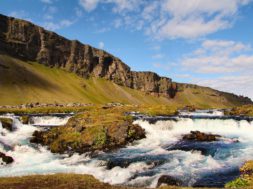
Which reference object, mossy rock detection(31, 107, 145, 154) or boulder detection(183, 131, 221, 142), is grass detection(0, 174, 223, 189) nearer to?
mossy rock detection(31, 107, 145, 154)

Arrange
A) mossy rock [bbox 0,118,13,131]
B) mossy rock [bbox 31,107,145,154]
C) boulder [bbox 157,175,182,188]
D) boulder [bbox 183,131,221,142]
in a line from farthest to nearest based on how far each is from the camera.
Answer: mossy rock [bbox 0,118,13,131], boulder [bbox 183,131,221,142], mossy rock [bbox 31,107,145,154], boulder [bbox 157,175,182,188]

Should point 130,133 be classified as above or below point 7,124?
above

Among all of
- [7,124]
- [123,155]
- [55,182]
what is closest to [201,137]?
[123,155]

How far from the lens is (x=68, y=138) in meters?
52.2

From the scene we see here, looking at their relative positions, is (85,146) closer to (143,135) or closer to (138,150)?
(138,150)

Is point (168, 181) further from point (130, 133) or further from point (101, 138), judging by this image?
point (130, 133)

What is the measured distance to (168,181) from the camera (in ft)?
99.3

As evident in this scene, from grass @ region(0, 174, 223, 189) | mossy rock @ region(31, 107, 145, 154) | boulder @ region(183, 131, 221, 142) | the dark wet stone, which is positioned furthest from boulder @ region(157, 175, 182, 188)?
boulder @ region(183, 131, 221, 142)

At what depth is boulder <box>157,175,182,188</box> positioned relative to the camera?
1163 inches

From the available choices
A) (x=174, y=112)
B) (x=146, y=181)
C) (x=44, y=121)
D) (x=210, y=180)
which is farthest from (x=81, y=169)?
(x=174, y=112)

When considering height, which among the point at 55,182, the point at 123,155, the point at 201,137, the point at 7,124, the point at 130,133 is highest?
the point at 130,133

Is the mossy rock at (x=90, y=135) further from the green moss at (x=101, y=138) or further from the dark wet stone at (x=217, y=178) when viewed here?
the dark wet stone at (x=217, y=178)

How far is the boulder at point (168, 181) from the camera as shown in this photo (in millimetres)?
29550

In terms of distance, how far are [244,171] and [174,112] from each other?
249 ft
